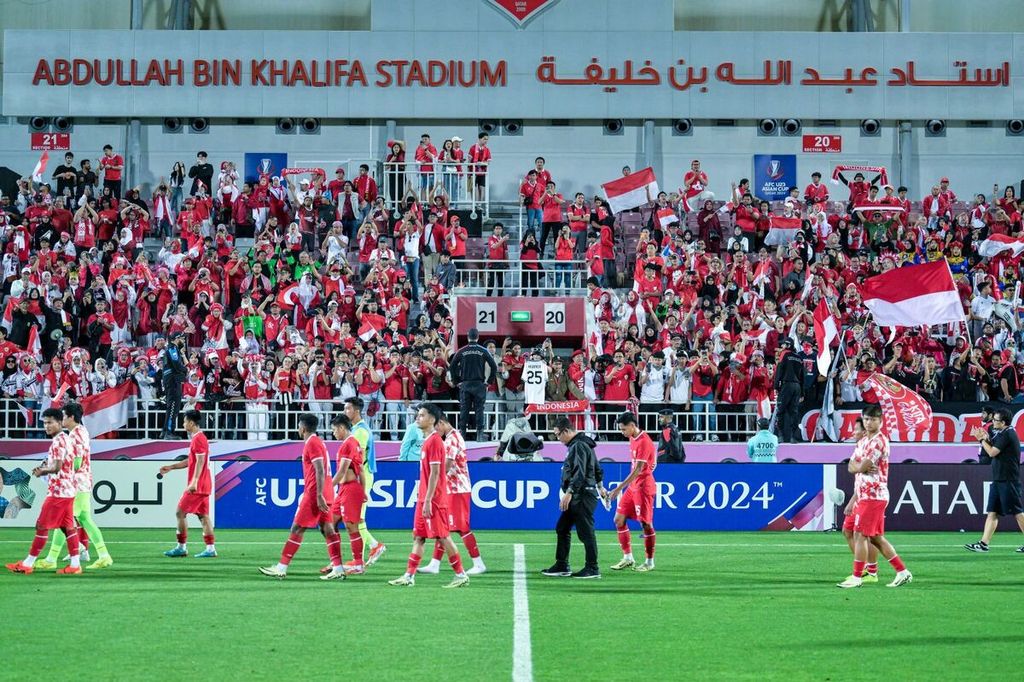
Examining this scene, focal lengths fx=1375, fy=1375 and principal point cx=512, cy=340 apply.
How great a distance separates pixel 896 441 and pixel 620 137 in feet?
54.5

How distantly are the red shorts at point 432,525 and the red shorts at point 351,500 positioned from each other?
4.68 feet

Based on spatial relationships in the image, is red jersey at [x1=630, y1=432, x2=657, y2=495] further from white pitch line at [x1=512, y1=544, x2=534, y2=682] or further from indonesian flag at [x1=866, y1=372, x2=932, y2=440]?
indonesian flag at [x1=866, y1=372, x2=932, y2=440]

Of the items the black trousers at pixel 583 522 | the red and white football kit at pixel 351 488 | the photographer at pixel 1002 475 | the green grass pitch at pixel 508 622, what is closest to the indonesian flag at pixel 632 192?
the photographer at pixel 1002 475

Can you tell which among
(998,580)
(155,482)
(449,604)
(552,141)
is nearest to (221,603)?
(449,604)

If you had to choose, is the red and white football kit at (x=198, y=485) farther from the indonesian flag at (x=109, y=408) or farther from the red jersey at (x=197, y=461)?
the indonesian flag at (x=109, y=408)

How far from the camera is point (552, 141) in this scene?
41.1 meters

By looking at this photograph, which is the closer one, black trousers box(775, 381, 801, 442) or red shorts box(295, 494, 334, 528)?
red shorts box(295, 494, 334, 528)

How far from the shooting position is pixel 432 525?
588 inches

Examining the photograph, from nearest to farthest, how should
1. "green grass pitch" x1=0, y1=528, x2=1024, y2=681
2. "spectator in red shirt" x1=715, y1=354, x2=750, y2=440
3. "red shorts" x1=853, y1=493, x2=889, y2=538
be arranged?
"green grass pitch" x1=0, y1=528, x2=1024, y2=681 < "red shorts" x1=853, y1=493, x2=889, y2=538 < "spectator in red shirt" x1=715, y1=354, x2=750, y2=440

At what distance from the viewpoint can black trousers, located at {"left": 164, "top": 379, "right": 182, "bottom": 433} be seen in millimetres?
27000

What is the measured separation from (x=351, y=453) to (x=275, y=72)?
2695 cm

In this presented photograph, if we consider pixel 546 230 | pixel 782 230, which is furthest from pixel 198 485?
pixel 782 230

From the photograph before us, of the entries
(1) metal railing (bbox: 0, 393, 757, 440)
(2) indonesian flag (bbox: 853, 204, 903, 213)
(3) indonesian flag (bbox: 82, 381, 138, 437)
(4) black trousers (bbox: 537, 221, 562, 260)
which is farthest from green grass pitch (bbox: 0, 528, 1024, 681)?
(2) indonesian flag (bbox: 853, 204, 903, 213)

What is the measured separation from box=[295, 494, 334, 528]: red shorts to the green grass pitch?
691 millimetres
